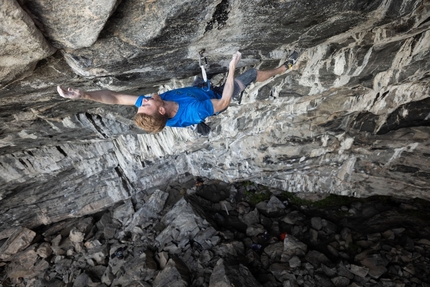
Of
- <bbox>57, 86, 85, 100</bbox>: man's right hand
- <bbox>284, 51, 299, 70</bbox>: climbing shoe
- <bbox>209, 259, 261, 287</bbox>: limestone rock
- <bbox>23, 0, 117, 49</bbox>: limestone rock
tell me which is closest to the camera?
<bbox>23, 0, 117, 49</bbox>: limestone rock

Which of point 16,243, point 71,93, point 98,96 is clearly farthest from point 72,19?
point 16,243

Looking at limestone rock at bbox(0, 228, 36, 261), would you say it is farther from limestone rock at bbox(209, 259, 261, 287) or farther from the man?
the man

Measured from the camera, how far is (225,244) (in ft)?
34.1

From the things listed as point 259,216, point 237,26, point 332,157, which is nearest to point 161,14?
point 237,26

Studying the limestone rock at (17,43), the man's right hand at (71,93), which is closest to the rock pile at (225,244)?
the man's right hand at (71,93)

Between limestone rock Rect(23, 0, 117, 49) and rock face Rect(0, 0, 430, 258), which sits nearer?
limestone rock Rect(23, 0, 117, 49)

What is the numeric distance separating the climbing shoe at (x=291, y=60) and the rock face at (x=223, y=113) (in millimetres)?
126

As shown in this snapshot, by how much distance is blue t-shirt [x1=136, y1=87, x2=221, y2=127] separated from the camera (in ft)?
14.8

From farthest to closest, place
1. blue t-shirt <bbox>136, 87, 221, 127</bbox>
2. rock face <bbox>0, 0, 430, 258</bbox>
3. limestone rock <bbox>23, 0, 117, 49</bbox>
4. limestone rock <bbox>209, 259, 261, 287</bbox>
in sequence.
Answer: limestone rock <bbox>209, 259, 261, 287</bbox> → blue t-shirt <bbox>136, 87, 221, 127</bbox> → rock face <bbox>0, 0, 430, 258</bbox> → limestone rock <bbox>23, 0, 117, 49</bbox>

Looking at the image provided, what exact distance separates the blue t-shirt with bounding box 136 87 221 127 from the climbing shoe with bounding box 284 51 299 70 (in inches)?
87.8

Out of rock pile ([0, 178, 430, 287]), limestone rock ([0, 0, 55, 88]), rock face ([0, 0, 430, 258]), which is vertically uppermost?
limestone rock ([0, 0, 55, 88])

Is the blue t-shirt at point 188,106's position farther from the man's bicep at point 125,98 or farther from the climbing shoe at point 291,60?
the climbing shoe at point 291,60

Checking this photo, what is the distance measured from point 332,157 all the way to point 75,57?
332 inches

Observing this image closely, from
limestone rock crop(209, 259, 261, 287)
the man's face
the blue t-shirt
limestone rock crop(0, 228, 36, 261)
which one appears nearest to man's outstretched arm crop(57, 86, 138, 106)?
the blue t-shirt
